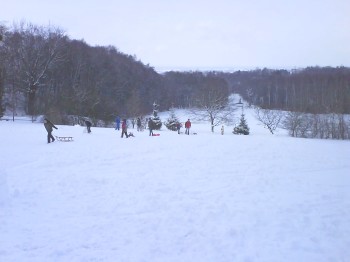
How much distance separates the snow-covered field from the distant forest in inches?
1077

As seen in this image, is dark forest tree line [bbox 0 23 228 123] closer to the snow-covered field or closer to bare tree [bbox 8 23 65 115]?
bare tree [bbox 8 23 65 115]

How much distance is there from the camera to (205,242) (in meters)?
7.62

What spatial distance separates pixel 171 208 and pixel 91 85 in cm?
5882

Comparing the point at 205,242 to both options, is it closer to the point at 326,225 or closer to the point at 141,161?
the point at 326,225

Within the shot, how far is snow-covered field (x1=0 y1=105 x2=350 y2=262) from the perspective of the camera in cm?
723

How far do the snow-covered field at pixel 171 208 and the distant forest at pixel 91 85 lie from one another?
27.3 meters

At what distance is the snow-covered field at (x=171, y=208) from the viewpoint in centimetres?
723

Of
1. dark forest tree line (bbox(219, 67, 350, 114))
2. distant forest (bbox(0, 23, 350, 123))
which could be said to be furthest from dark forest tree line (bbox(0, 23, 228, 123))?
dark forest tree line (bbox(219, 67, 350, 114))

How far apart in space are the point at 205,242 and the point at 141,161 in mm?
9266

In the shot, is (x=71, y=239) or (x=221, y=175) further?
(x=221, y=175)

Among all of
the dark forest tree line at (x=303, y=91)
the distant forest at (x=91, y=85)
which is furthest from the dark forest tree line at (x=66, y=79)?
the dark forest tree line at (x=303, y=91)

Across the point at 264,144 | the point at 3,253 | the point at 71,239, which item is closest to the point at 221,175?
the point at 71,239

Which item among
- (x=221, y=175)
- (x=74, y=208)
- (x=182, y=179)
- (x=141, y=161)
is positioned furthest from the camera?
(x=141, y=161)

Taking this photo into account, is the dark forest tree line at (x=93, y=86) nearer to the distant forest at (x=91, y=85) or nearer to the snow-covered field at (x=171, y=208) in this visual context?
the distant forest at (x=91, y=85)
